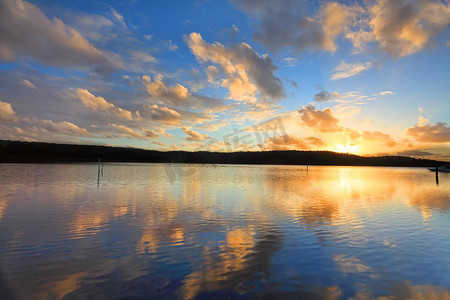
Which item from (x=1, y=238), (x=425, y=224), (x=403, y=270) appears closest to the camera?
(x=403, y=270)

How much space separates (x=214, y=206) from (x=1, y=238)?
1533 cm

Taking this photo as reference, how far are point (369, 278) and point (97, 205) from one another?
22.2 m

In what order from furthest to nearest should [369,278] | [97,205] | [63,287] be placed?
[97,205] → [369,278] → [63,287]

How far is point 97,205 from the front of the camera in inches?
943

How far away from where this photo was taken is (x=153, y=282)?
8.55 meters

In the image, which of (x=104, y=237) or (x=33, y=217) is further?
(x=33, y=217)

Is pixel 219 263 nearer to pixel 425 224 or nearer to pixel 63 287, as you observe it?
pixel 63 287

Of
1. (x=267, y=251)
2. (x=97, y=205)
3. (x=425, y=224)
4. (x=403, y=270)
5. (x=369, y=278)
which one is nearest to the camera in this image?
(x=369, y=278)

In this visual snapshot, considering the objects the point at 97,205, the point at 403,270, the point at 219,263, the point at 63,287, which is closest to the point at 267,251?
the point at 219,263

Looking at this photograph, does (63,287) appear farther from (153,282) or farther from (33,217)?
(33,217)

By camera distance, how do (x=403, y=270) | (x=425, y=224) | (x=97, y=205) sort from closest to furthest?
(x=403, y=270)
(x=425, y=224)
(x=97, y=205)

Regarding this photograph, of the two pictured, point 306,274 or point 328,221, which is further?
point 328,221

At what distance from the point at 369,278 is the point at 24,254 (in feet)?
44.4

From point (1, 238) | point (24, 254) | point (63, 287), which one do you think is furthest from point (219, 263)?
point (1, 238)
